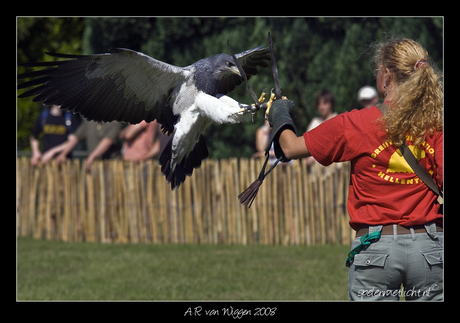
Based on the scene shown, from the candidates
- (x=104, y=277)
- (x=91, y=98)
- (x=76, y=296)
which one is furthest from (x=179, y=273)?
(x=91, y=98)

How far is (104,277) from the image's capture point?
607cm

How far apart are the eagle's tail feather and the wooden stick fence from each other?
3.37 metres

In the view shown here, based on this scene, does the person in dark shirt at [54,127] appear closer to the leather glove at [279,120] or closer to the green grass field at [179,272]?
the green grass field at [179,272]

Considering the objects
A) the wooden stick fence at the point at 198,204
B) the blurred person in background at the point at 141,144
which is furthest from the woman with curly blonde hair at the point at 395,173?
the blurred person in background at the point at 141,144

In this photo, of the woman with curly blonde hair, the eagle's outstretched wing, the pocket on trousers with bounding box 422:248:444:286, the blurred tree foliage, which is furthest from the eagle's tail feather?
the blurred tree foliage

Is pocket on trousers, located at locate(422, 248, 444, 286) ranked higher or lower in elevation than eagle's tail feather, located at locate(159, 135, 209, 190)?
lower

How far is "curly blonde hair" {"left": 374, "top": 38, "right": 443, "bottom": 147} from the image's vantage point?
2453mm

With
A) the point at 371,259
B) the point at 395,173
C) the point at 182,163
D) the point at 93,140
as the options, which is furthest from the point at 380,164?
the point at 93,140

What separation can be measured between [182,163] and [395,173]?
1.66m

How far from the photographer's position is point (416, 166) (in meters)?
2.50

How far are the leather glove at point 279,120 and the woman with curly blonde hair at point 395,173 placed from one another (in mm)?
16

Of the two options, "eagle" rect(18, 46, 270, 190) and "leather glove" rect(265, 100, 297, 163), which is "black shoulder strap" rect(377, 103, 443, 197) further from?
"eagle" rect(18, 46, 270, 190)

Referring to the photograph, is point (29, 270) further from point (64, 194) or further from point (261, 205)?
point (261, 205)

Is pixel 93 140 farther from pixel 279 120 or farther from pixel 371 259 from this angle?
pixel 371 259
